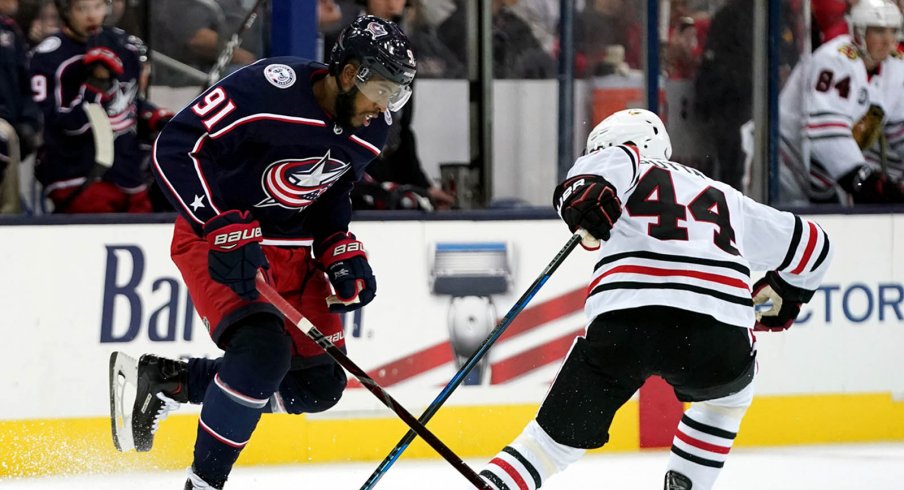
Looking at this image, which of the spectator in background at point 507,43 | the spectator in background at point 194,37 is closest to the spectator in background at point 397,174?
the spectator in background at point 507,43

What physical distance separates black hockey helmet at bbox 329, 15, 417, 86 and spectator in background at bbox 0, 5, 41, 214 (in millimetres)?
1910

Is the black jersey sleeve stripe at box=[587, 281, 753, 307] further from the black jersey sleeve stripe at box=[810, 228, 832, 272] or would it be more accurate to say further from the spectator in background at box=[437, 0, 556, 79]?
the spectator in background at box=[437, 0, 556, 79]

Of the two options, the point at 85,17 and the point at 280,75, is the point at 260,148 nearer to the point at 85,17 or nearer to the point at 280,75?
the point at 280,75

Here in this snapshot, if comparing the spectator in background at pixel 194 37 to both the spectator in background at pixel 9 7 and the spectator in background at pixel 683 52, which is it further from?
the spectator in background at pixel 683 52

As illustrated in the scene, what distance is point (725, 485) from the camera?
4238 mm

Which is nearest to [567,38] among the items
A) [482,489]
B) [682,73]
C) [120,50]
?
[682,73]

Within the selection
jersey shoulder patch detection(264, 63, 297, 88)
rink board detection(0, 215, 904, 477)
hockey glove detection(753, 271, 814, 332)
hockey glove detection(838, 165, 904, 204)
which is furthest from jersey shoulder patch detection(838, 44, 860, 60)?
jersey shoulder patch detection(264, 63, 297, 88)

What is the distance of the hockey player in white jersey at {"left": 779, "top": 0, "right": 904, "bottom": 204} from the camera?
5.45 m

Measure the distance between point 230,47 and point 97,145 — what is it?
643 millimetres

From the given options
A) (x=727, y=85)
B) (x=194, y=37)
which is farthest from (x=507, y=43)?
(x=194, y=37)

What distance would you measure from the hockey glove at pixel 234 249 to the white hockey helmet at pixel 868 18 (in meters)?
3.22

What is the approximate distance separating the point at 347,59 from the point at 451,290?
1.70 metres

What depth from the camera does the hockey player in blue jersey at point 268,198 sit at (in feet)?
10.1

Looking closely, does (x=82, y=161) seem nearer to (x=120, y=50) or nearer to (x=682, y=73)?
(x=120, y=50)
